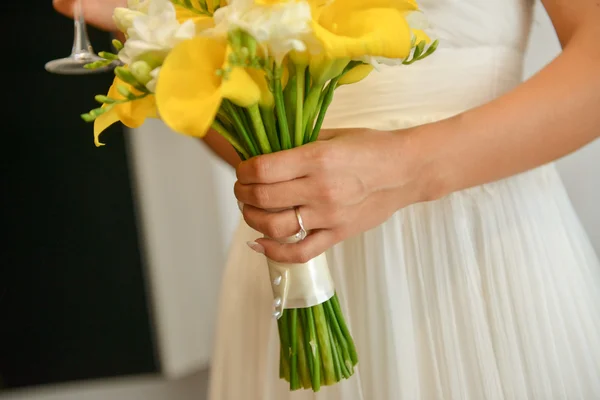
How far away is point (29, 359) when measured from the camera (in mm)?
1272

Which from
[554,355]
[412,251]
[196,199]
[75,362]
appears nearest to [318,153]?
[412,251]

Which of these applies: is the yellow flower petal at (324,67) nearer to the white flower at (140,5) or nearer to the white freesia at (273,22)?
the white freesia at (273,22)

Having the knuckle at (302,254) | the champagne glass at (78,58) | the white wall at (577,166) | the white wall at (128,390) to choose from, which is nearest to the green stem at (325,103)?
the knuckle at (302,254)

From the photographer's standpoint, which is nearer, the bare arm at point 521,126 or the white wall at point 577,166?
Result: the bare arm at point 521,126

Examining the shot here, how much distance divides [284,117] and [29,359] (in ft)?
3.97

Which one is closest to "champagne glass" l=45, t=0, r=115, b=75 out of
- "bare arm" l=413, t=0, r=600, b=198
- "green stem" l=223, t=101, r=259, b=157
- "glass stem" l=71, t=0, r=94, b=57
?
"glass stem" l=71, t=0, r=94, b=57

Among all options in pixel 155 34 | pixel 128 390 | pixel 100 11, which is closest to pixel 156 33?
pixel 155 34

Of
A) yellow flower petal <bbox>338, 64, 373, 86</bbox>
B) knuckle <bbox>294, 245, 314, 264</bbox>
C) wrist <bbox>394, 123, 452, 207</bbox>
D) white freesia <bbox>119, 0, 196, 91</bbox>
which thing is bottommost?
knuckle <bbox>294, 245, 314, 264</bbox>

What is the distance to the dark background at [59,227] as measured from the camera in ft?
3.97

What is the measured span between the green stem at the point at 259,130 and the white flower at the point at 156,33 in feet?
0.25

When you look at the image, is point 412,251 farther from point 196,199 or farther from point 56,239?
point 56,239

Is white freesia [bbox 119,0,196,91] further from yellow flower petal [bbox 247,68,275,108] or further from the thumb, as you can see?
the thumb

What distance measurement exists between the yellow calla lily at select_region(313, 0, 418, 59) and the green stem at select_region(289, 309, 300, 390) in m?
0.26

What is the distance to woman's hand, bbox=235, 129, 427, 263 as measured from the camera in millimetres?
436
